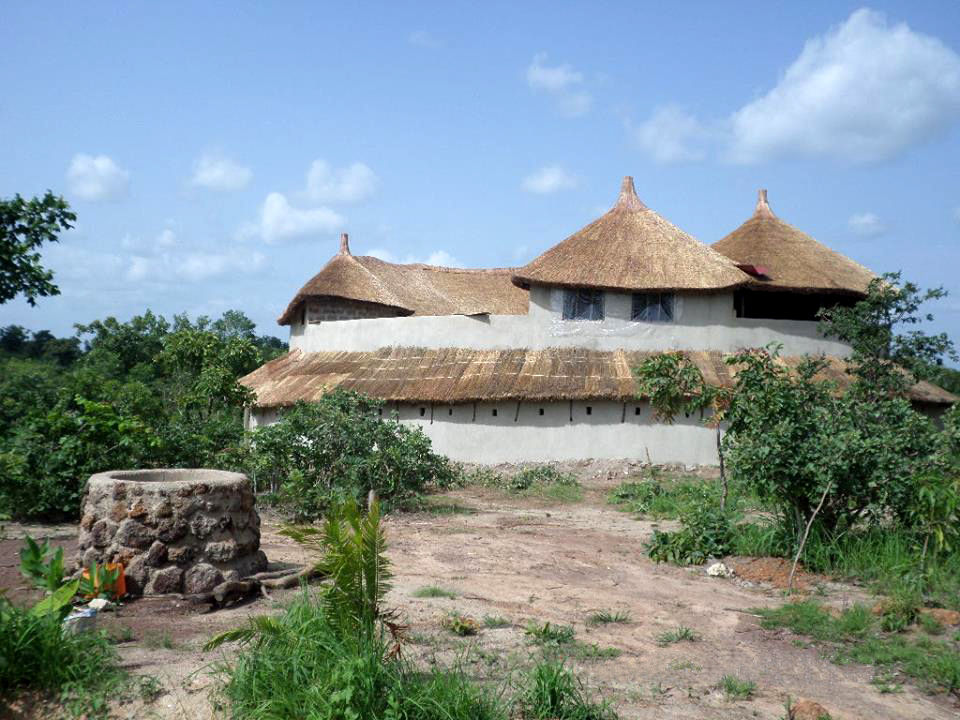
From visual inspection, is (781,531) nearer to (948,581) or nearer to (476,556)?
(948,581)

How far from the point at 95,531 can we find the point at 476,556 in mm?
3811

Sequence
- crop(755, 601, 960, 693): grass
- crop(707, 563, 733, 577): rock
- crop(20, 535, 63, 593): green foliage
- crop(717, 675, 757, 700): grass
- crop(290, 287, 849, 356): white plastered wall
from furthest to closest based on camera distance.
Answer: crop(290, 287, 849, 356): white plastered wall < crop(707, 563, 733, 577): rock < crop(20, 535, 63, 593): green foliage < crop(755, 601, 960, 693): grass < crop(717, 675, 757, 700): grass

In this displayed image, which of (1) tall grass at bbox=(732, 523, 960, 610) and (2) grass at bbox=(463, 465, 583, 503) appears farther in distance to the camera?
(2) grass at bbox=(463, 465, 583, 503)

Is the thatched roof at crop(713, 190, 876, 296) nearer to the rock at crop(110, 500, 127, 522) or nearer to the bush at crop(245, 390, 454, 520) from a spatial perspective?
the bush at crop(245, 390, 454, 520)

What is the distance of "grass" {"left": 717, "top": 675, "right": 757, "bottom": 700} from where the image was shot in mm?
5207

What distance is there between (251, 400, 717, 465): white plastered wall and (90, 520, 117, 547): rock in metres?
10.9

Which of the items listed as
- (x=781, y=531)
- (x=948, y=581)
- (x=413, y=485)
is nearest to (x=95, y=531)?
(x=413, y=485)

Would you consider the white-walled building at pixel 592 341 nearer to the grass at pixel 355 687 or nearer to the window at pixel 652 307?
the window at pixel 652 307

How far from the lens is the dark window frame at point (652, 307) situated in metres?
19.7

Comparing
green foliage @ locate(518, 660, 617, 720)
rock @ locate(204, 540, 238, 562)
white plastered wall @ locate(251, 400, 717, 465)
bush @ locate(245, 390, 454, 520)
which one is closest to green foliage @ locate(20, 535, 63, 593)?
rock @ locate(204, 540, 238, 562)

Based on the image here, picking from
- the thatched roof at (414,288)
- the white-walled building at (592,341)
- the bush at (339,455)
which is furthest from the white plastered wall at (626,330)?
the bush at (339,455)

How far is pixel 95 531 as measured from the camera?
22.5 ft

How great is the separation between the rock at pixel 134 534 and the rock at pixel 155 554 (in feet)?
0.18

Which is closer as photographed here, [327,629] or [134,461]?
[327,629]
